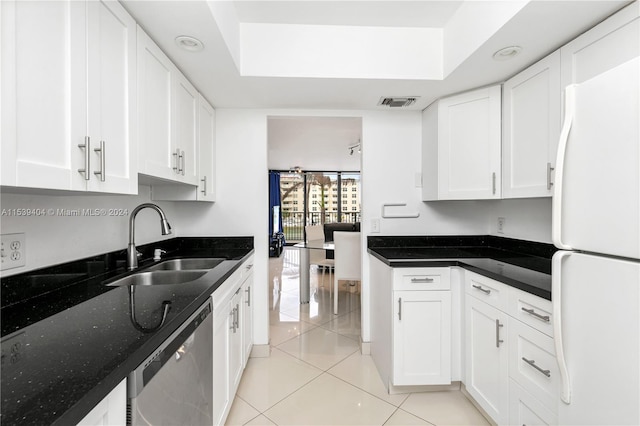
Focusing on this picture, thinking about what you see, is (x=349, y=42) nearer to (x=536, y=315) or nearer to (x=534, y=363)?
(x=536, y=315)

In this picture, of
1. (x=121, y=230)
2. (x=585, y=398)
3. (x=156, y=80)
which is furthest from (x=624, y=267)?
(x=121, y=230)

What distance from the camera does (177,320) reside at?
3.07 feet

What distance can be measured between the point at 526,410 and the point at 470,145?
1.65 metres

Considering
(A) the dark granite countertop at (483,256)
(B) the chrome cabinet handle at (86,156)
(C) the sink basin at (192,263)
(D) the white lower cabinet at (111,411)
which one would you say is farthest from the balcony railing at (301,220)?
(D) the white lower cabinet at (111,411)

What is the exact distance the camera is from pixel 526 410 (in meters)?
1.35

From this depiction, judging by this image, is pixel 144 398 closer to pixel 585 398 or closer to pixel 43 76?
pixel 43 76

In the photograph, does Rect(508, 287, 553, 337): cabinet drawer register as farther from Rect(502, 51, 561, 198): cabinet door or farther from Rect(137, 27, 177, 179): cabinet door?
Rect(137, 27, 177, 179): cabinet door

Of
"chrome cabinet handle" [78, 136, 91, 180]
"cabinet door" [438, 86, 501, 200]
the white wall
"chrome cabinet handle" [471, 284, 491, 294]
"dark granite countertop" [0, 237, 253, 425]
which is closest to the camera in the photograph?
"dark granite countertop" [0, 237, 253, 425]

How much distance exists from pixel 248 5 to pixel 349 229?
4976 mm

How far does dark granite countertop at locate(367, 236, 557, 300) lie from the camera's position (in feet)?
4.87

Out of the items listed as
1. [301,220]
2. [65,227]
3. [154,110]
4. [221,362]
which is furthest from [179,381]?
[301,220]

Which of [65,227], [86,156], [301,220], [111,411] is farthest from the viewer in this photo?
[301,220]

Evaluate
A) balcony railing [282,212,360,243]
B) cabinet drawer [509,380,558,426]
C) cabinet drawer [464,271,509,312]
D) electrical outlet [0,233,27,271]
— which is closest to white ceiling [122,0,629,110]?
electrical outlet [0,233,27,271]

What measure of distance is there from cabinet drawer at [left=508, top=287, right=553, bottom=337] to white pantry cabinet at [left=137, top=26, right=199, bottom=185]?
1.96m
